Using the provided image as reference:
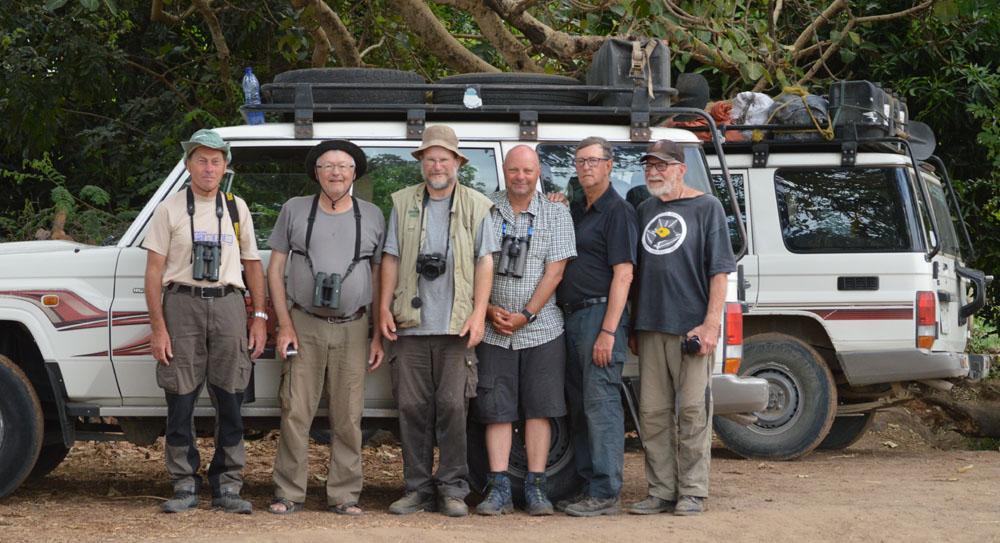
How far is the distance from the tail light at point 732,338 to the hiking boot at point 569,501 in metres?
0.98

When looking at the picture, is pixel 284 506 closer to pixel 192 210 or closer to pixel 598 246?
pixel 192 210

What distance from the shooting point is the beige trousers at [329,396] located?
630 cm

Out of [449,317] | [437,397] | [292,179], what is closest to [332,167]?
[292,179]

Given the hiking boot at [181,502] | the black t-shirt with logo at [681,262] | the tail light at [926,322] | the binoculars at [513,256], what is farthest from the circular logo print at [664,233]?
the tail light at [926,322]

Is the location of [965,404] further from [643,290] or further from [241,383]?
[241,383]

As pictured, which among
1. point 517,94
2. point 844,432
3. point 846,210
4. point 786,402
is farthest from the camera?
point 844,432

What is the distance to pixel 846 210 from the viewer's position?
29.8ft

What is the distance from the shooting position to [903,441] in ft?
37.3

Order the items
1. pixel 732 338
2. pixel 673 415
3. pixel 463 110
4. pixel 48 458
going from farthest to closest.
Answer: pixel 48 458 < pixel 732 338 < pixel 463 110 < pixel 673 415

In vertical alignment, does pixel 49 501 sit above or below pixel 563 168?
below

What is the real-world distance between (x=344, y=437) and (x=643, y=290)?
1.63 metres

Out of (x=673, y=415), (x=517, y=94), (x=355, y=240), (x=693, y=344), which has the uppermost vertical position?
(x=517, y=94)

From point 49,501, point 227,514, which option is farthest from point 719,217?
point 49,501

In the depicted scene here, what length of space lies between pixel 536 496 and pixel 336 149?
6.36 ft
